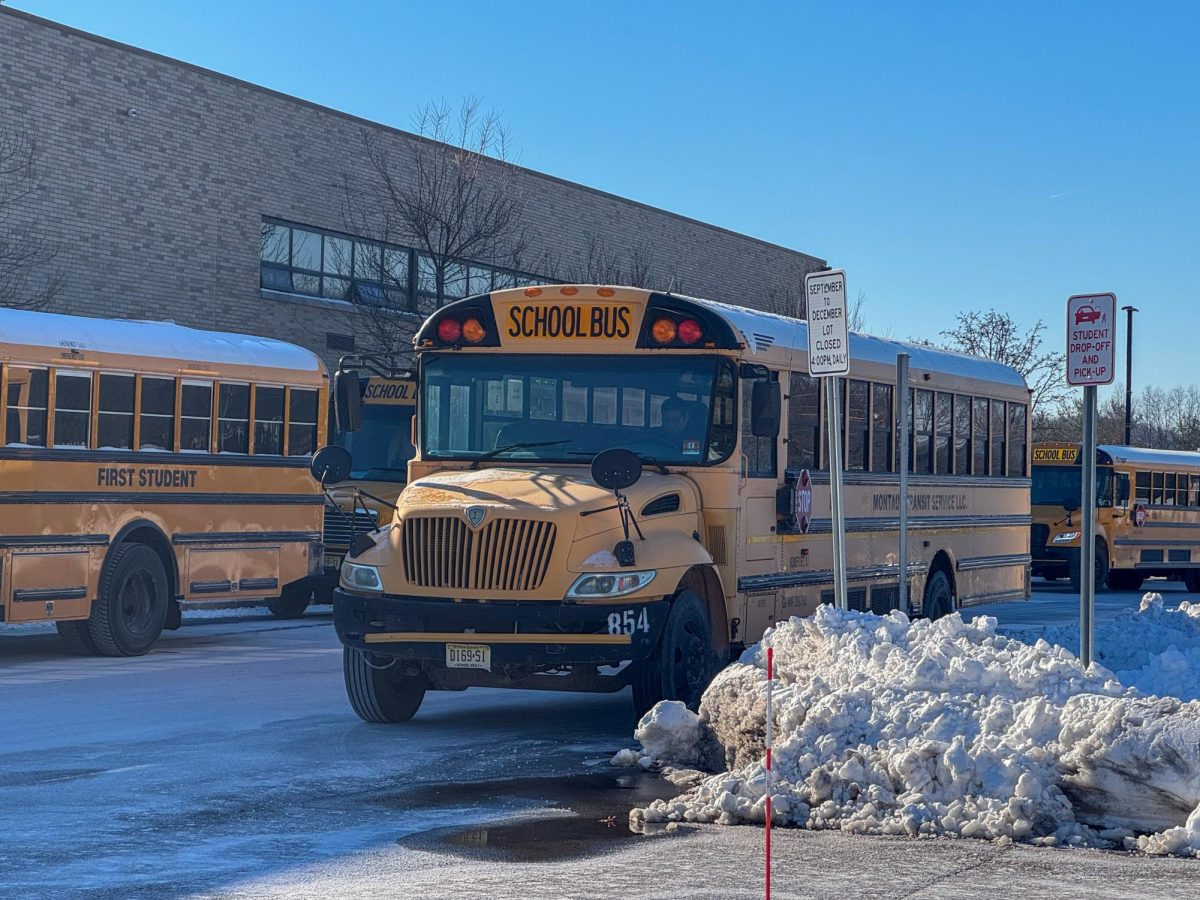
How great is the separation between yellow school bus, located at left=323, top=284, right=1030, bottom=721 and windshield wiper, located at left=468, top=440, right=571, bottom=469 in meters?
0.01

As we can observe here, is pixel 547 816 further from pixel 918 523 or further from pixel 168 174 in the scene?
pixel 168 174

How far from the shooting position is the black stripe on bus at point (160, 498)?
582 inches

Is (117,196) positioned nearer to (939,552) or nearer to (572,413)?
(939,552)

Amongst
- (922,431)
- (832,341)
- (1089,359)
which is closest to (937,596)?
(922,431)

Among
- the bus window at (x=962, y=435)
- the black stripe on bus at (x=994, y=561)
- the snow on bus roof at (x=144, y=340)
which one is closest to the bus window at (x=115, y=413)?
the snow on bus roof at (x=144, y=340)

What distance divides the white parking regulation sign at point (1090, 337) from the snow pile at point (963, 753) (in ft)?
6.82

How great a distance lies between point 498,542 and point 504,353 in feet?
5.91

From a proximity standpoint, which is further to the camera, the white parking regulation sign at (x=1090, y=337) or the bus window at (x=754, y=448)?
the bus window at (x=754, y=448)

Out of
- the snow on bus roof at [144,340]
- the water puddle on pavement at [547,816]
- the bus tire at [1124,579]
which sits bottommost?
the water puddle on pavement at [547,816]

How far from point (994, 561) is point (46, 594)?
8832 mm

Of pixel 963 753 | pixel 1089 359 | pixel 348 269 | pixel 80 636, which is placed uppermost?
pixel 348 269

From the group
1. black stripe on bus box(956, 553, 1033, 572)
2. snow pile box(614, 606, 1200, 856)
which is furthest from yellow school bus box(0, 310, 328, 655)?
snow pile box(614, 606, 1200, 856)

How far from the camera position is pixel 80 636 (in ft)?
52.3

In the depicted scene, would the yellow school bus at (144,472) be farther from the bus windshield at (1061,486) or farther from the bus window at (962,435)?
the bus windshield at (1061,486)
